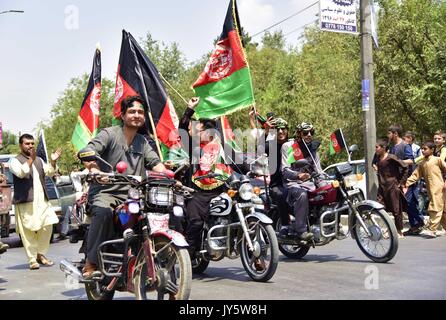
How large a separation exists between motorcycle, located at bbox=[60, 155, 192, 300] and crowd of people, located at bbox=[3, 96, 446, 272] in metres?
0.15

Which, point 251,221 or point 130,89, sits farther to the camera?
point 130,89

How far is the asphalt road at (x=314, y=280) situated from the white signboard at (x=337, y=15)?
15.9 ft

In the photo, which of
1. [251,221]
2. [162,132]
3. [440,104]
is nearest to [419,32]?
[440,104]

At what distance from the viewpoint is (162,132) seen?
32.4ft

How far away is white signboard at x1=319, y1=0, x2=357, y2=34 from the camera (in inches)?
472

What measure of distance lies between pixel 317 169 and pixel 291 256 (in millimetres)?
1289

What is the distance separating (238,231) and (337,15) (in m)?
6.62

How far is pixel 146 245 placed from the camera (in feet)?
16.5

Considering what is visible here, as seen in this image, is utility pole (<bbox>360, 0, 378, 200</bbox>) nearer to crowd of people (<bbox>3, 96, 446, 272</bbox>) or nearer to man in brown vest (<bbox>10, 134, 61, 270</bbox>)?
crowd of people (<bbox>3, 96, 446, 272</bbox>)

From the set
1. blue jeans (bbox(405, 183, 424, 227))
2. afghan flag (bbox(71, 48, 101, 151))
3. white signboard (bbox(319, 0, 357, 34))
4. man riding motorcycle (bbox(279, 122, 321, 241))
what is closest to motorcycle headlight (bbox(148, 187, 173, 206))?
man riding motorcycle (bbox(279, 122, 321, 241))

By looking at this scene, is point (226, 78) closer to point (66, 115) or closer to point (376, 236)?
point (376, 236)

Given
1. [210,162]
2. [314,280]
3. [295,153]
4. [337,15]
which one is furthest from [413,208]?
[210,162]

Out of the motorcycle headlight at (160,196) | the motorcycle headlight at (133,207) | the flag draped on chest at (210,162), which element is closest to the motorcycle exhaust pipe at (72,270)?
the motorcycle headlight at (133,207)
